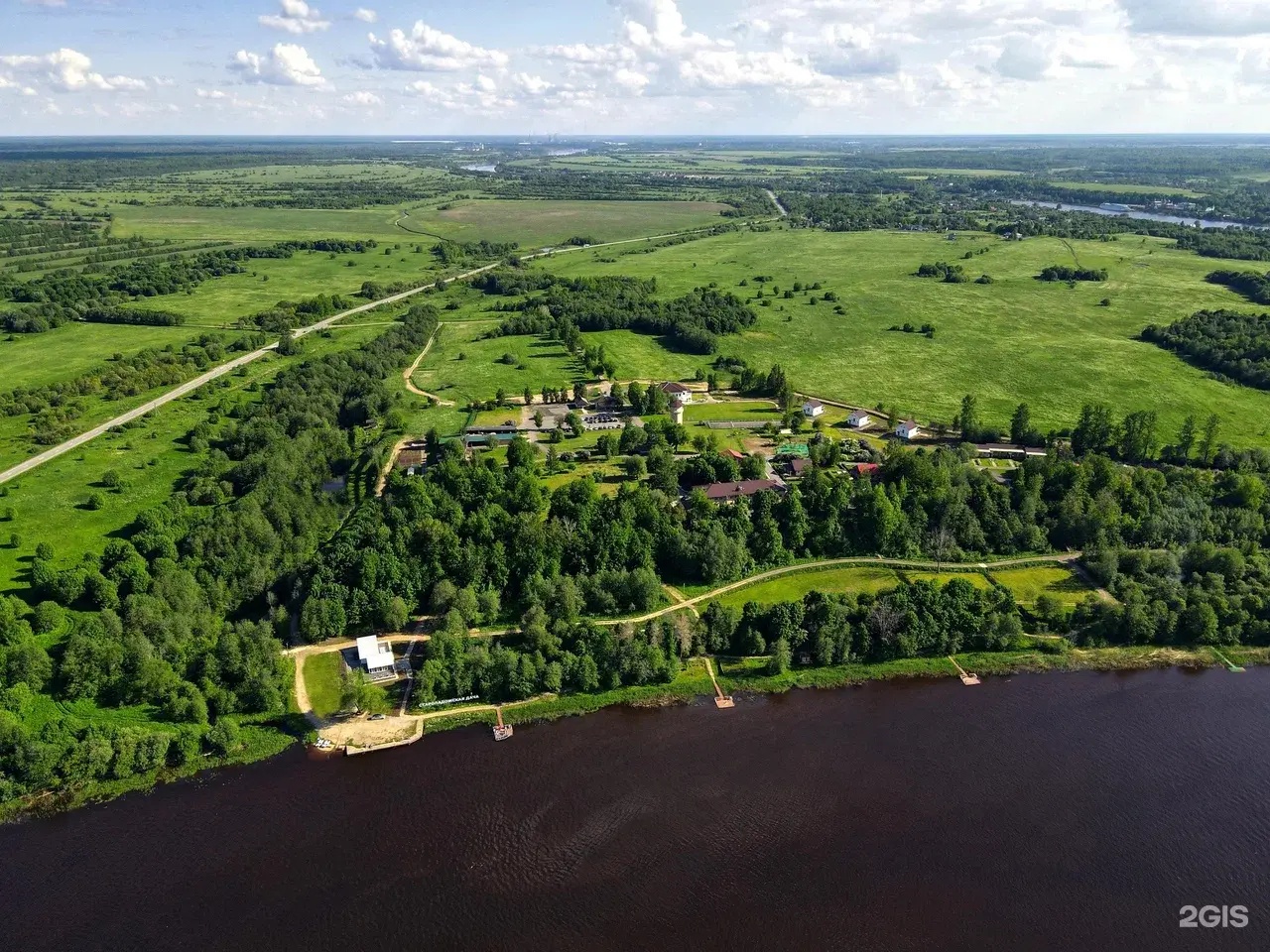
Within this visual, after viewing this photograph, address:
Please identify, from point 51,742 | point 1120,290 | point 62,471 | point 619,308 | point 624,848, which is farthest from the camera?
point 1120,290

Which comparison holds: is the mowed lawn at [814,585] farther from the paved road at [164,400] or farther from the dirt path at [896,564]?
the paved road at [164,400]

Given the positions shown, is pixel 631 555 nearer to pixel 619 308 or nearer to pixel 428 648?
pixel 428 648

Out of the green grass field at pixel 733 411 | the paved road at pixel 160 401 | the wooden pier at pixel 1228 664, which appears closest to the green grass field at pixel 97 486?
the paved road at pixel 160 401

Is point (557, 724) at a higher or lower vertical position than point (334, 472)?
lower

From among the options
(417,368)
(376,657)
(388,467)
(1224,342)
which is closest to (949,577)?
(376,657)

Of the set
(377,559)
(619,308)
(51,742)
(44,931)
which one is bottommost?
(44,931)

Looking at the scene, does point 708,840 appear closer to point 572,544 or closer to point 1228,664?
point 572,544

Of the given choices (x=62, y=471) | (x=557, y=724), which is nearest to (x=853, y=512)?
(x=557, y=724)
